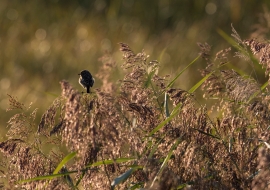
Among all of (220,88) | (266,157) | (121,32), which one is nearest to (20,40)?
(121,32)

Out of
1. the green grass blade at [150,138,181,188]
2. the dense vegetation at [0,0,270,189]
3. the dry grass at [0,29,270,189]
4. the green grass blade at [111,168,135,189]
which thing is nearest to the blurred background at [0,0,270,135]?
the dense vegetation at [0,0,270,189]

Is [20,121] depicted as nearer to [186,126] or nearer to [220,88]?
[186,126]

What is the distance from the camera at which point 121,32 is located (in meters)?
10.5

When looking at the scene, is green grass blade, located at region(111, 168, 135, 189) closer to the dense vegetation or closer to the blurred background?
the dense vegetation

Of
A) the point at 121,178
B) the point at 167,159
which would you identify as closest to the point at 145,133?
the point at 167,159

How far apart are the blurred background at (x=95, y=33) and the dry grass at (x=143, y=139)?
5.05 metres

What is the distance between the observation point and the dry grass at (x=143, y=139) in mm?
3080

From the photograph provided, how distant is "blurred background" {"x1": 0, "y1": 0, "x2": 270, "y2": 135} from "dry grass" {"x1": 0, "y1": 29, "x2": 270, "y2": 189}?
5052 millimetres

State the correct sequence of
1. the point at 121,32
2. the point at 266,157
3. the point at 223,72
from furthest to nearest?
the point at 121,32
the point at 223,72
the point at 266,157

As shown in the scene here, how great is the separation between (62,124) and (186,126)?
64 cm

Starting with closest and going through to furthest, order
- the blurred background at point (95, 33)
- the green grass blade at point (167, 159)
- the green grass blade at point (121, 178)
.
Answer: the green grass blade at point (121, 178)
the green grass blade at point (167, 159)
the blurred background at point (95, 33)

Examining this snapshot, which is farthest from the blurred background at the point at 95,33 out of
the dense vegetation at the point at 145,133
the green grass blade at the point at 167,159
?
the green grass blade at the point at 167,159

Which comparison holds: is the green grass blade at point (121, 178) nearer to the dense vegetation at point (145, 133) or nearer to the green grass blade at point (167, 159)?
the dense vegetation at point (145, 133)

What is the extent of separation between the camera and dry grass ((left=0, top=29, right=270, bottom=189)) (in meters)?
3.08
